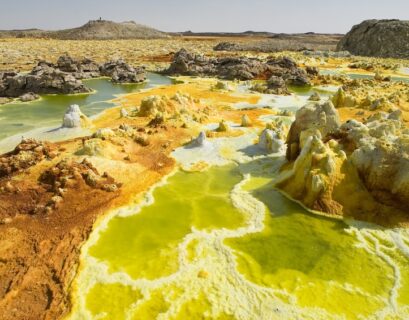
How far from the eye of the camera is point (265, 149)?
66.4 ft

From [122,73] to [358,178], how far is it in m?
36.6

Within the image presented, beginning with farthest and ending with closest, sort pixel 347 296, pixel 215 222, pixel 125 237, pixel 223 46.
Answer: pixel 223 46, pixel 215 222, pixel 125 237, pixel 347 296

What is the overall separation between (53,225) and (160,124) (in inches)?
433

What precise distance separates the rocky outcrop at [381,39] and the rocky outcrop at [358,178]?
7708 cm

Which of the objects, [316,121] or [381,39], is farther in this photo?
[381,39]

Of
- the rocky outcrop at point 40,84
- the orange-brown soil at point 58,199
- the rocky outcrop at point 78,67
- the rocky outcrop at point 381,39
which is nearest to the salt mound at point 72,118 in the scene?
the orange-brown soil at point 58,199

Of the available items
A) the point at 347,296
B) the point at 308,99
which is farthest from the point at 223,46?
the point at 347,296

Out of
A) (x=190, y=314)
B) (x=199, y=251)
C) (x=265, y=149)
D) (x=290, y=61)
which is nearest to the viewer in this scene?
(x=190, y=314)

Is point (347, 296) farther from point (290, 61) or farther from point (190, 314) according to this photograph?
point (290, 61)

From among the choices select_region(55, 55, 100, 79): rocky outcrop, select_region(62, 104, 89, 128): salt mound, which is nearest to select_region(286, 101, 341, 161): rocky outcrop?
select_region(62, 104, 89, 128): salt mound

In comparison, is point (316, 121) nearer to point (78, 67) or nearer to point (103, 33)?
point (78, 67)

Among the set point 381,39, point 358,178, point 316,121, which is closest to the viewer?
point 358,178

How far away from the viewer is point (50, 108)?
31891mm

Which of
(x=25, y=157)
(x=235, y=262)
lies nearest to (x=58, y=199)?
(x=25, y=157)
